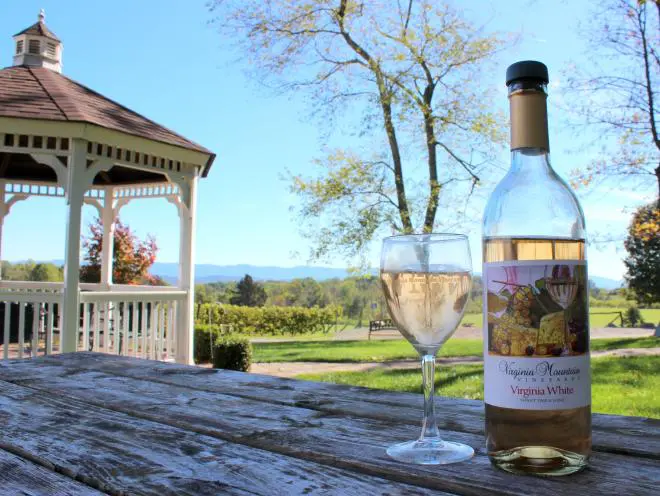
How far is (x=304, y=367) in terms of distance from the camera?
10.3 metres

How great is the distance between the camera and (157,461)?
883 millimetres

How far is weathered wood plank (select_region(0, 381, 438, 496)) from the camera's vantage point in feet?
2.48

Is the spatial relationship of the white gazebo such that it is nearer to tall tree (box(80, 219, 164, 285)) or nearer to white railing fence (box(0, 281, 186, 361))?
white railing fence (box(0, 281, 186, 361))

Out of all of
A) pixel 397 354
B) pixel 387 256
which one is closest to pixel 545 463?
pixel 387 256

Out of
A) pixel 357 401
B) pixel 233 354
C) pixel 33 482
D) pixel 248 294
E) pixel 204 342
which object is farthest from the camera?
pixel 248 294

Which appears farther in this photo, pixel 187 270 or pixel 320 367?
pixel 320 367

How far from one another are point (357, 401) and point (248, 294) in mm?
28404

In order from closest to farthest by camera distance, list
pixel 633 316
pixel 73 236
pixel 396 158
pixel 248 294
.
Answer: pixel 73 236
pixel 396 158
pixel 633 316
pixel 248 294

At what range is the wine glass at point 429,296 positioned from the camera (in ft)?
3.01

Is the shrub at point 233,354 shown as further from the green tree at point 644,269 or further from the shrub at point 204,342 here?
the green tree at point 644,269

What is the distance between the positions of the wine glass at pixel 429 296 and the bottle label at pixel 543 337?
115mm

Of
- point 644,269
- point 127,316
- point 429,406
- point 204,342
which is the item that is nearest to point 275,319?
point 204,342

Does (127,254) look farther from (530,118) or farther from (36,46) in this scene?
(530,118)

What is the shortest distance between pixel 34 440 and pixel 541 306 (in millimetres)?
906
